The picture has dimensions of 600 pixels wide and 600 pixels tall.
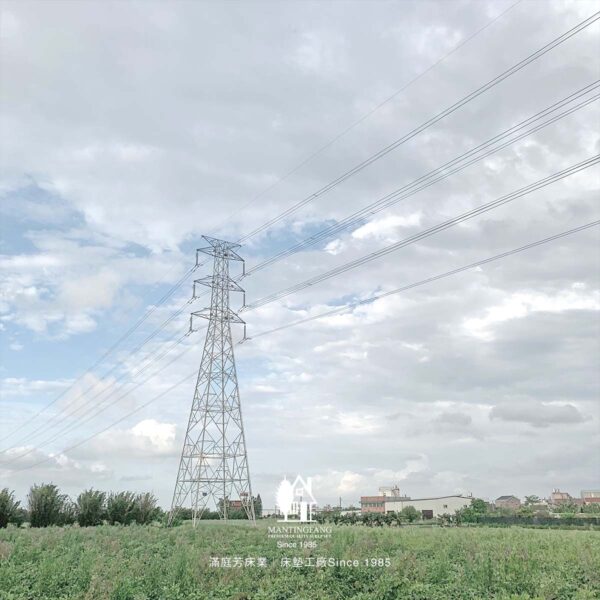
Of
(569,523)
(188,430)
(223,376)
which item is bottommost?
(569,523)

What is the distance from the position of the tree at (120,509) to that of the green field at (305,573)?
875 inches

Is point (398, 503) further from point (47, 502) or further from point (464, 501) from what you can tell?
point (47, 502)

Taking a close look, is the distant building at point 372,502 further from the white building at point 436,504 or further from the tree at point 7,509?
the tree at point 7,509

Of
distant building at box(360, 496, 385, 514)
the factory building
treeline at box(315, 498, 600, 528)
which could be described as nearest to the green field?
treeline at box(315, 498, 600, 528)

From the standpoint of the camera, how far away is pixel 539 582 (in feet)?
43.3

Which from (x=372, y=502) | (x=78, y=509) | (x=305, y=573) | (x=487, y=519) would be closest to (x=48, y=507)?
(x=78, y=509)

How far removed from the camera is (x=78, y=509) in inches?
1444

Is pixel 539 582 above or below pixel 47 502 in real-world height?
below

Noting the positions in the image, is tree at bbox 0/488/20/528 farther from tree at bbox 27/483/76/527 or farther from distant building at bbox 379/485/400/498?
distant building at bbox 379/485/400/498

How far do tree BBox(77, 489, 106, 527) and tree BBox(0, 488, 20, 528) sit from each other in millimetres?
3823

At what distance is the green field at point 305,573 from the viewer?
11875 mm

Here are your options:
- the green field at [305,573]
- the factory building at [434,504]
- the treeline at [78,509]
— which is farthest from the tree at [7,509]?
the factory building at [434,504]

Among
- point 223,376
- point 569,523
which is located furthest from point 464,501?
point 223,376

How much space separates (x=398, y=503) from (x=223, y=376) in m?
91.5
